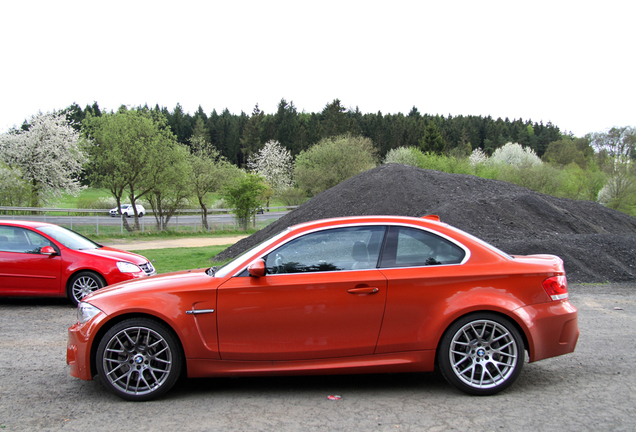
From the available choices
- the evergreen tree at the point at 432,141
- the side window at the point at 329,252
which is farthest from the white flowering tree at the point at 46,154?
the evergreen tree at the point at 432,141

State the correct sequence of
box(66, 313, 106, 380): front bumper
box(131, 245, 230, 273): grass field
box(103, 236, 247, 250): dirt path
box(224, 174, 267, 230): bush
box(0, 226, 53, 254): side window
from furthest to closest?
box(224, 174, 267, 230): bush < box(103, 236, 247, 250): dirt path < box(131, 245, 230, 273): grass field < box(0, 226, 53, 254): side window < box(66, 313, 106, 380): front bumper

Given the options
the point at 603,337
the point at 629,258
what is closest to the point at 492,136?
the point at 629,258

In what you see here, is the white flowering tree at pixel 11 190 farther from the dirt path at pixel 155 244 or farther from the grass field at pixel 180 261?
the grass field at pixel 180 261

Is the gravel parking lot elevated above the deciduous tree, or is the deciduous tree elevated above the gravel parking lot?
the deciduous tree

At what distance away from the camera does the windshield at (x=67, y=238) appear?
8.73 metres

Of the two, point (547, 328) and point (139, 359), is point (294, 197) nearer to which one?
point (139, 359)

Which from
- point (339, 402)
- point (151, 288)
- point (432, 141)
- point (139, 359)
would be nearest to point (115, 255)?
point (151, 288)

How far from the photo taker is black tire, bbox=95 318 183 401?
4074mm

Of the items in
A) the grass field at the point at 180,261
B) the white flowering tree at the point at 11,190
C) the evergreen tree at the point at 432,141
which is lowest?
the grass field at the point at 180,261

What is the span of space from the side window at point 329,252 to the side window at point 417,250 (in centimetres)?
11

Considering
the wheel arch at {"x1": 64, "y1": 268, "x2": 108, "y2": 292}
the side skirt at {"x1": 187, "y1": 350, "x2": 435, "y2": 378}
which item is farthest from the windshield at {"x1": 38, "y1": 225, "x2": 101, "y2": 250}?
the side skirt at {"x1": 187, "y1": 350, "x2": 435, "y2": 378}

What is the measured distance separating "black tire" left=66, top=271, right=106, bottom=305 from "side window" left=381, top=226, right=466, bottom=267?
20.3 ft

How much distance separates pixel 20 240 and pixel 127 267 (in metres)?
2.03

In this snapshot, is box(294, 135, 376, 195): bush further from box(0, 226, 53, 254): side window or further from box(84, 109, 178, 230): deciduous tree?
box(0, 226, 53, 254): side window
